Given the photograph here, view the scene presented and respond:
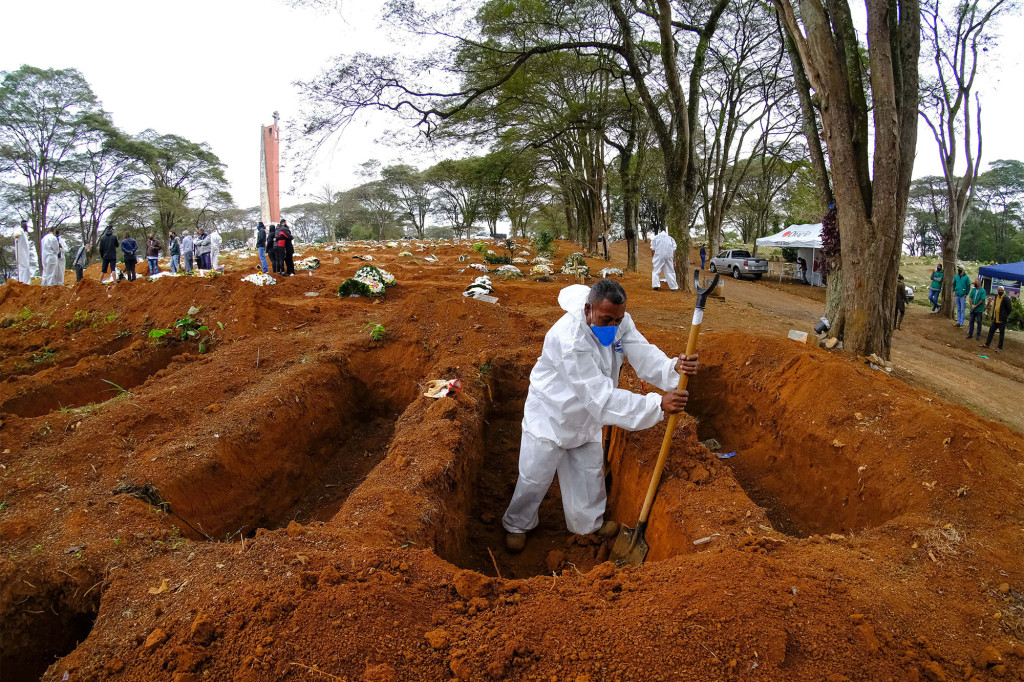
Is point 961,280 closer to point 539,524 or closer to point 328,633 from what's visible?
point 539,524

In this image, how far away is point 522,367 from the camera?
17.8 feet

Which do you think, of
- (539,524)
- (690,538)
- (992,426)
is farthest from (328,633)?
(992,426)

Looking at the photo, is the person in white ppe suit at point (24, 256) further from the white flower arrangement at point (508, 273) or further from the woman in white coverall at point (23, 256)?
the white flower arrangement at point (508, 273)

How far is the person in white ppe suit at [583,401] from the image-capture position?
2961mm

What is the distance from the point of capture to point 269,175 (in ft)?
72.5

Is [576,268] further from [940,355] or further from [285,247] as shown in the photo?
[940,355]

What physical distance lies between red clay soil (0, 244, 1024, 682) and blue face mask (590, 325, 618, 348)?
991 mm

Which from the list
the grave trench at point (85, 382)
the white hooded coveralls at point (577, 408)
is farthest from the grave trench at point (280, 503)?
the white hooded coveralls at point (577, 408)

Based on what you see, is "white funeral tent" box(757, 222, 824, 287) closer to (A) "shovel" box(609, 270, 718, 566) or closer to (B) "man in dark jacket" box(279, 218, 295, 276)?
(B) "man in dark jacket" box(279, 218, 295, 276)

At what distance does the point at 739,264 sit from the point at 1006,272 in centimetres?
1052

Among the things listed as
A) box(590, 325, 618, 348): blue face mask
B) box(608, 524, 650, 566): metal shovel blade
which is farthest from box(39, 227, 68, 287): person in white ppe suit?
box(608, 524, 650, 566): metal shovel blade

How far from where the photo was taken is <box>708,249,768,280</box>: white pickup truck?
21.4 metres

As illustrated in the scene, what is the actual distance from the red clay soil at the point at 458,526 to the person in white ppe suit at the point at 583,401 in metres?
0.33

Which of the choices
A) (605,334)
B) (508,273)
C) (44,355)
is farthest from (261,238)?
(605,334)
